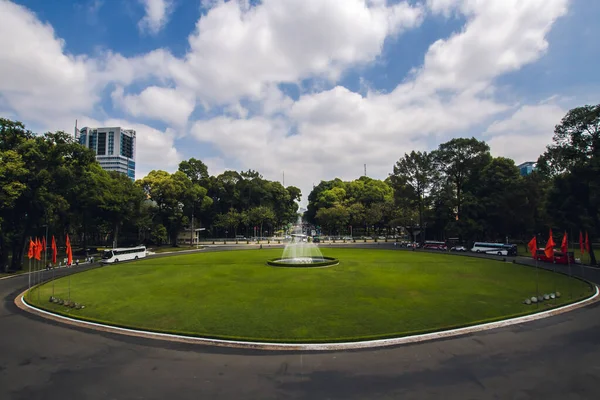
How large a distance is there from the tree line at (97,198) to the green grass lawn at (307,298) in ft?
35.1

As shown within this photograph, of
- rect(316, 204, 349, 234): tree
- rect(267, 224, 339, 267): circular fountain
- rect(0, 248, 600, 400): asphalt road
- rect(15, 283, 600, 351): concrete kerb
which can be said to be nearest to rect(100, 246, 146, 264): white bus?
rect(267, 224, 339, 267): circular fountain

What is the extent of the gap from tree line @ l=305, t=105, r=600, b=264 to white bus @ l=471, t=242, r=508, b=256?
10.2ft

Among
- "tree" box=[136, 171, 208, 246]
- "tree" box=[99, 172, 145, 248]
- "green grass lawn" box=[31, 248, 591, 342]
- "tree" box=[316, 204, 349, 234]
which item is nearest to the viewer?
"green grass lawn" box=[31, 248, 591, 342]

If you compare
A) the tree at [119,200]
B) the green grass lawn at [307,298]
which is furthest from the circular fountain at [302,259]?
the tree at [119,200]

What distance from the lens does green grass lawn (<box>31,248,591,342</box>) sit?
14.4 metres

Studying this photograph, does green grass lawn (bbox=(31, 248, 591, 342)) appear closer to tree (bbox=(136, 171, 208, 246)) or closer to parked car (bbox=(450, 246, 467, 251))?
parked car (bbox=(450, 246, 467, 251))

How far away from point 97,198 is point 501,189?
189 ft

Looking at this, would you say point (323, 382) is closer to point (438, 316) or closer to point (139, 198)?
point (438, 316)

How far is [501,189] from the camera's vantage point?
1886 inches

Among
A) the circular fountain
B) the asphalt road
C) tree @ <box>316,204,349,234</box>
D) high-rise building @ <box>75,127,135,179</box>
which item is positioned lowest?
the asphalt road

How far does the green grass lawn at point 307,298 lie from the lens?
14367 mm

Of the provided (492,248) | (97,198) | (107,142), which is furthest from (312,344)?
(107,142)

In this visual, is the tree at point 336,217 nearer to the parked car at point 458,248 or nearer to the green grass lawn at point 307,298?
the parked car at point 458,248

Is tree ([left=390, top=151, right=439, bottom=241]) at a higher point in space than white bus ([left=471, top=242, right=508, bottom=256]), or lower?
higher
